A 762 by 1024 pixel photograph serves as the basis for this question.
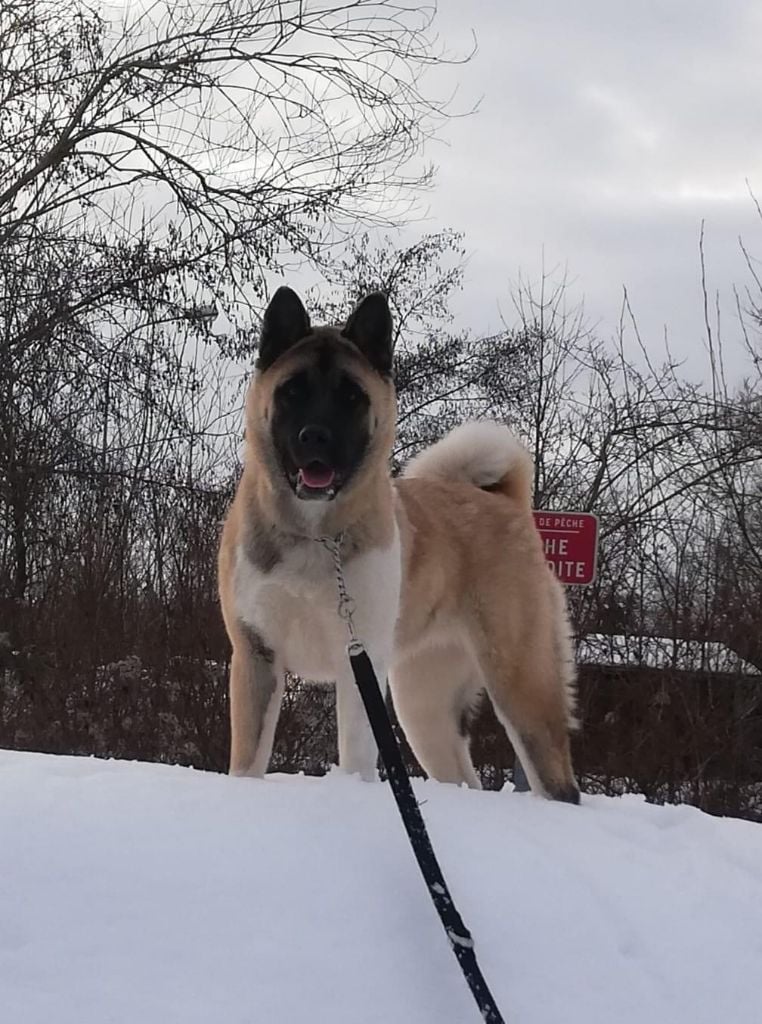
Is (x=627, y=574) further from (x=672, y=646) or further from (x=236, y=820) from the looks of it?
(x=236, y=820)

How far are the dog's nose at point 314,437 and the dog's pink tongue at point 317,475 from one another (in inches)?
2.4

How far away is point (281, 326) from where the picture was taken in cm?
342

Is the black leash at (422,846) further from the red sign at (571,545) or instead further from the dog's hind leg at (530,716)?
the red sign at (571,545)

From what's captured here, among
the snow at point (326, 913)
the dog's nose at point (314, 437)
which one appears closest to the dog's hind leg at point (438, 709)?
the dog's nose at point (314, 437)

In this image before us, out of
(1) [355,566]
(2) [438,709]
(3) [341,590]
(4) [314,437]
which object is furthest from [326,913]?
(2) [438,709]

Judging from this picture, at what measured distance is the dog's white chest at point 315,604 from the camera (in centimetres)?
319

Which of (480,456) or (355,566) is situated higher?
(480,456)

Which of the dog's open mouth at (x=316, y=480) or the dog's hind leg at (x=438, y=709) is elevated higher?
the dog's open mouth at (x=316, y=480)

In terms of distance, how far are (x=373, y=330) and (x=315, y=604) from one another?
3.26ft

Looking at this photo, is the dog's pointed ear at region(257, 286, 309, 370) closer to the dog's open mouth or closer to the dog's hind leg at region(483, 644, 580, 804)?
the dog's open mouth

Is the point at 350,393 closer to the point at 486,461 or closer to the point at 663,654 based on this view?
the point at 486,461

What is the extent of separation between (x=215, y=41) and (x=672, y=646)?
256 inches

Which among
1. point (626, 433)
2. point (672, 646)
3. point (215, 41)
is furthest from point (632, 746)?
point (215, 41)

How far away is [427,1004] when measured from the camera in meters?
1.66
